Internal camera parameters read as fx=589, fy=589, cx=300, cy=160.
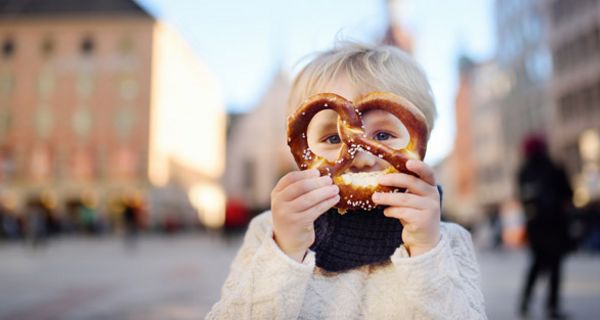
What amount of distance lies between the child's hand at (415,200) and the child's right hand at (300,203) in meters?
0.13

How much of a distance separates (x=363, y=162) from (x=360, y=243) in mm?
219

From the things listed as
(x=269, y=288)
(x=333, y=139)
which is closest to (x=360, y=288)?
(x=269, y=288)

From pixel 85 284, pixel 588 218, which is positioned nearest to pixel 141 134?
pixel 588 218

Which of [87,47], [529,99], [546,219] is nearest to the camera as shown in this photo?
[546,219]

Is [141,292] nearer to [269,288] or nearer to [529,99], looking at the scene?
[269,288]

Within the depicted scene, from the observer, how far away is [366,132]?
1.58m

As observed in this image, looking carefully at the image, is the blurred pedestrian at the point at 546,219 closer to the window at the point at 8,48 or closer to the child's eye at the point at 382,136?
the child's eye at the point at 382,136

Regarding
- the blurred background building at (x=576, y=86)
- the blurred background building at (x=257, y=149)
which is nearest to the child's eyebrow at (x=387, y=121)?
the blurred background building at (x=576, y=86)

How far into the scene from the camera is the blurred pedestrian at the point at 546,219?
15.7 ft

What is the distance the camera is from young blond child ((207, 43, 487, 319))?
1467 millimetres

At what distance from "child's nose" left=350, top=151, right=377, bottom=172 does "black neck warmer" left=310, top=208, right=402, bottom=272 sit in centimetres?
12

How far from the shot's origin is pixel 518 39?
3994 cm

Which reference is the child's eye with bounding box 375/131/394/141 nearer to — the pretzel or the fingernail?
the pretzel

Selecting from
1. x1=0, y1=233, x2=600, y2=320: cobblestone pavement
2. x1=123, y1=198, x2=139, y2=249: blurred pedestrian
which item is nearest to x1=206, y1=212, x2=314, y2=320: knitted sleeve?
x1=0, y1=233, x2=600, y2=320: cobblestone pavement
